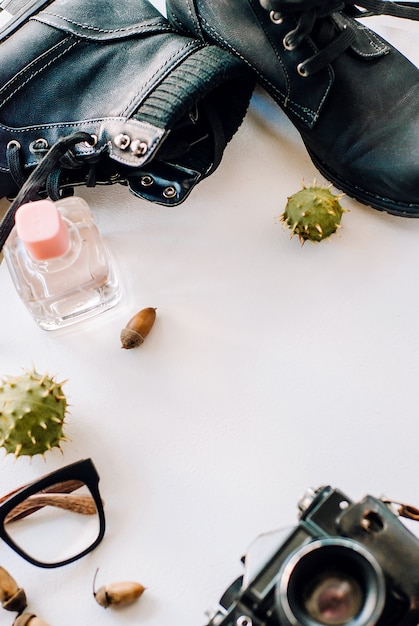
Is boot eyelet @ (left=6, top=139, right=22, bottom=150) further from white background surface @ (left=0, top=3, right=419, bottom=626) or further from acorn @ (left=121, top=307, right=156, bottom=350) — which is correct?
acorn @ (left=121, top=307, right=156, bottom=350)

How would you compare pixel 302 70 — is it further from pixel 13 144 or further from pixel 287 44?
pixel 13 144

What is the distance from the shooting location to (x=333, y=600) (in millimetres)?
539

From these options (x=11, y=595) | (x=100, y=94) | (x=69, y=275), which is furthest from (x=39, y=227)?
(x=11, y=595)

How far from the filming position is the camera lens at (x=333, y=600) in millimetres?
536

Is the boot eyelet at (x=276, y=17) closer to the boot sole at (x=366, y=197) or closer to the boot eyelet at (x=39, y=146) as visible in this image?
the boot sole at (x=366, y=197)

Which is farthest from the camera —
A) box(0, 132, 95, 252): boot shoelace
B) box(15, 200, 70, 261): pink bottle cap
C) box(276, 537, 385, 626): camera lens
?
box(0, 132, 95, 252): boot shoelace

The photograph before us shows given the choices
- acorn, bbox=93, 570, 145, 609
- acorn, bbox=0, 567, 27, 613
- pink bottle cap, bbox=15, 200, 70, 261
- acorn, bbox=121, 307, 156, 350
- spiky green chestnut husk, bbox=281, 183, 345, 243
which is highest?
spiky green chestnut husk, bbox=281, 183, 345, 243

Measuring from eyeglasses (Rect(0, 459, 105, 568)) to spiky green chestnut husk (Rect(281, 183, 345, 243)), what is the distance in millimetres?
366

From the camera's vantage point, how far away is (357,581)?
544 mm

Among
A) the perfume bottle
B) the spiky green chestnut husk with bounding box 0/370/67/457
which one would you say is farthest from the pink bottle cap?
the spiky green chestnut husk with bounding box 0/370/67/457

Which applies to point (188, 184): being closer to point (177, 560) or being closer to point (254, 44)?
point (254, 44)

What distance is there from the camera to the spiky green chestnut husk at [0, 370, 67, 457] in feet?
2.41

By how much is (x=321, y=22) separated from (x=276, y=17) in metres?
0.05

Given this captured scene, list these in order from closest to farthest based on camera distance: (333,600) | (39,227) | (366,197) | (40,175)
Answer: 1. (333,600)
2. (39,227)
3. (40,175)
4. (366,197)
